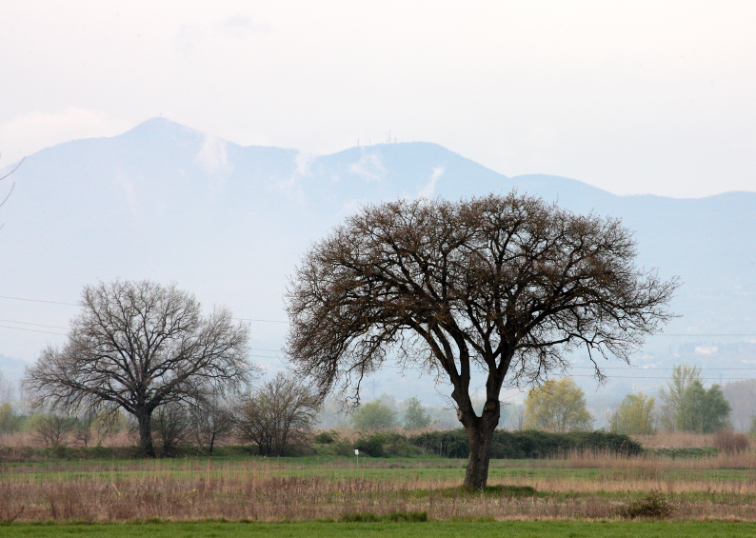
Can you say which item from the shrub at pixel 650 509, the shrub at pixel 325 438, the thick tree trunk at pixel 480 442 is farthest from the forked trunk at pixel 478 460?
the shrub at pixel 325 438

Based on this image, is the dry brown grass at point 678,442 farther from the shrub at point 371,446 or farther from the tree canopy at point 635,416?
the shrub at point 371,446


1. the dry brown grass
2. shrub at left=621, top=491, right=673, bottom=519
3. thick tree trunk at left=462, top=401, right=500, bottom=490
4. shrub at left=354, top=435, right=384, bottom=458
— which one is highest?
thick tree trunk at left=462, top=401, right=500, bottom=490

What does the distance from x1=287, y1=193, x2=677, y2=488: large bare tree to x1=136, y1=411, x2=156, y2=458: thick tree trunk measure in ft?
92.8

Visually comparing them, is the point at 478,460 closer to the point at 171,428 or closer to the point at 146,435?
the point at 171,428

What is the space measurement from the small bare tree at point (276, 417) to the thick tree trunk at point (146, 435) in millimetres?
6350

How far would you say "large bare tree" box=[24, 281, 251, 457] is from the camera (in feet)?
153

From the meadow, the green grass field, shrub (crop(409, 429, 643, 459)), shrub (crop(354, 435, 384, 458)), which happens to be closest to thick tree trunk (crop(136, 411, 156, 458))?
the green grass field

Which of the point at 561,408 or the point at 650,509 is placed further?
the point at 561,408

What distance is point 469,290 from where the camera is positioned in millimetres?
22797

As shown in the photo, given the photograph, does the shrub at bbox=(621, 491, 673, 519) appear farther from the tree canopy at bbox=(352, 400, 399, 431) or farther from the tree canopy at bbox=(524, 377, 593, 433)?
the tree canopy at bbox=(524, 377, 593, 433)

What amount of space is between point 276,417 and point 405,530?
3351 centimetres

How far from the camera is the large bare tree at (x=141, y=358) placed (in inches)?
1839

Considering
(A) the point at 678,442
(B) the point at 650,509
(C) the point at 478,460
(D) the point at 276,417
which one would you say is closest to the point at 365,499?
(C) the point at 478,460

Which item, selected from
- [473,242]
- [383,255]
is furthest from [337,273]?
[473,242]
